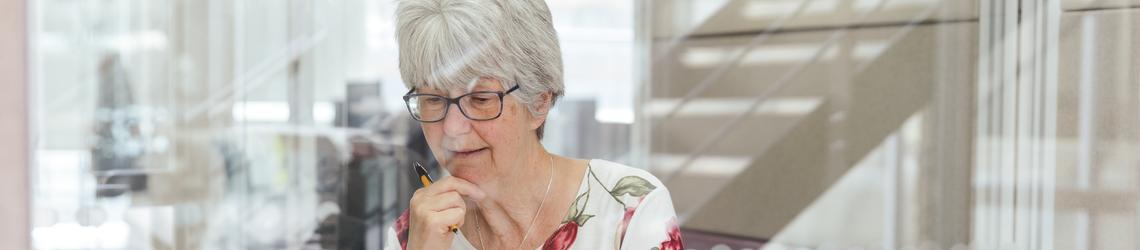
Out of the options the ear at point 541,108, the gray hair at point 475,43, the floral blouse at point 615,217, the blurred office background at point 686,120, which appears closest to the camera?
the gray hair at point 475,43

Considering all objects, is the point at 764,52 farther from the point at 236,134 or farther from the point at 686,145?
the point at 236,134

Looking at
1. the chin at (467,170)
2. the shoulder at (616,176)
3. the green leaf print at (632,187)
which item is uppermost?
the chin at (467,170)

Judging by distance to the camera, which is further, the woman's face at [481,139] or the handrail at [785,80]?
the handrail at [785,80]

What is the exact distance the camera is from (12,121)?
0.79 meters

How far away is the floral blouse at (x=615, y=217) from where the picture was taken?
1.37m

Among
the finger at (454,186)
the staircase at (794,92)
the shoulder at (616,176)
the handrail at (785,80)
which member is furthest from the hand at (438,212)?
the handrail at (785,80)

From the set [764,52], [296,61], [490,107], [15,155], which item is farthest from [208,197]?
[764,52]

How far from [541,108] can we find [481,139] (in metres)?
0.10

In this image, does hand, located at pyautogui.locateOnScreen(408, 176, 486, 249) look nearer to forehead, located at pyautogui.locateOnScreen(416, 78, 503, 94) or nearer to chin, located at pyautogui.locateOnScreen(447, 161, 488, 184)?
chin, located at pyautogui.locateOnScreen(447, 161, 488, 184)

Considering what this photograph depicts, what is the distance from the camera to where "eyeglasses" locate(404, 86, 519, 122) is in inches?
45.7

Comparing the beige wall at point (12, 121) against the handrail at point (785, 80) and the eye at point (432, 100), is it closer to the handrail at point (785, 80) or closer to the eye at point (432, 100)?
the eye at point (432, 100)

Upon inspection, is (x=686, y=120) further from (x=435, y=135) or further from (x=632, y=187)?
(x=435, y=135)

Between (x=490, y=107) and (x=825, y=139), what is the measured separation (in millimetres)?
2214

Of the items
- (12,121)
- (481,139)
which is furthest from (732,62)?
(12,121)
